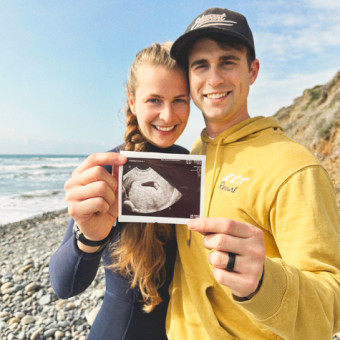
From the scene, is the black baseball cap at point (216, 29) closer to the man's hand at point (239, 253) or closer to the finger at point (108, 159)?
the finger at point (108, 159)

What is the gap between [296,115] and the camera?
21.0 metres

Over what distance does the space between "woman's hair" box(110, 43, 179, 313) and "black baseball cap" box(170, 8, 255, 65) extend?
0.48ft

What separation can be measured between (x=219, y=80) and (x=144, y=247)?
129 centimetres

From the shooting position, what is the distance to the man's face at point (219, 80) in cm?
176

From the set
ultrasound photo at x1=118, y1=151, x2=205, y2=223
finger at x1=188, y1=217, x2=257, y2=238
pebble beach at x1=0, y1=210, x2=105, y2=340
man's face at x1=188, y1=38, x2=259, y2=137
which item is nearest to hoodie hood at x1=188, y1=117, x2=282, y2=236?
man's face at x1=188, y1=38, x2=259, y2=137

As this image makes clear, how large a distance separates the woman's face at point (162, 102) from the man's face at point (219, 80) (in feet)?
0.33

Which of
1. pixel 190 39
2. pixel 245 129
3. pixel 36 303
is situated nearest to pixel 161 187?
pixel 245 129

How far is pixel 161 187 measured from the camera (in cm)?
153

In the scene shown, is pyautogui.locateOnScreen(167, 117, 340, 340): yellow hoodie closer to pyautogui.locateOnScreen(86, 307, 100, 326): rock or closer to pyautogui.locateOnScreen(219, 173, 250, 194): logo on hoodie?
pyautogui.locateOnScreen(219, 173, 250, 194): logo on hoodie

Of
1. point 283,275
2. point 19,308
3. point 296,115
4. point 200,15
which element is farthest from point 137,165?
point 296,115

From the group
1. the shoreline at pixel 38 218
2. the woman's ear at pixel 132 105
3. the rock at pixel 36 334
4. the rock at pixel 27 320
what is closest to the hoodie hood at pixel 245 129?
the woman's ear at pixel 132 105

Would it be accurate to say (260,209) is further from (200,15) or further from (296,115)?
(296,115)

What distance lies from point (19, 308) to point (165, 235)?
4.75m

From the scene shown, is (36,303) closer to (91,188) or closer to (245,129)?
(91,188)
